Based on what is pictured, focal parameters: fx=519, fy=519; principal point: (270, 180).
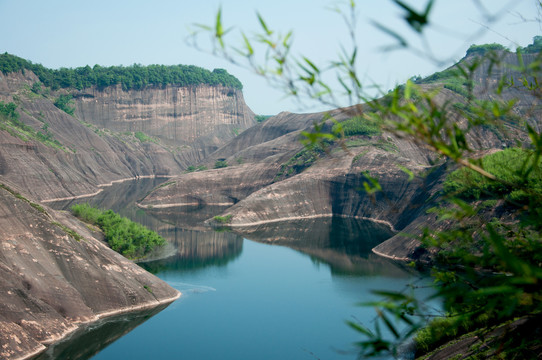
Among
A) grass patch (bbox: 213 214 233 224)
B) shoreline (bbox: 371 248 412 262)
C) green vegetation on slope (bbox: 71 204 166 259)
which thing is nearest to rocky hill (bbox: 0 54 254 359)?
green vegetation on slope (bbox: 71 204 166 259)

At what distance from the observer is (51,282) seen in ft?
65.0

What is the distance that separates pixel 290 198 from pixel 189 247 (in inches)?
626

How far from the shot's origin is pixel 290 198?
5094 centimetres

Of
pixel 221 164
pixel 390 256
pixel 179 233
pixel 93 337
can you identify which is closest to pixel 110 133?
pixel 221 164

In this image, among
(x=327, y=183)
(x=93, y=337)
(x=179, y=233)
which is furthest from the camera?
(x=327, y=183)

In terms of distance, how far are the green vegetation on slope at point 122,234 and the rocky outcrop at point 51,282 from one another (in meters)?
7.01

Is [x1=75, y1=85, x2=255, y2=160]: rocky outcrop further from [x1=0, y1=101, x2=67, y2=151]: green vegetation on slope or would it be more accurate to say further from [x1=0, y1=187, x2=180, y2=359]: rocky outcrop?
[x1=0, y1=187, x2=180, y2=359]: rocky outcrop

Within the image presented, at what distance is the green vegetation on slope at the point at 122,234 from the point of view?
3109cm

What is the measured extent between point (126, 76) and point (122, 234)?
74297 mm

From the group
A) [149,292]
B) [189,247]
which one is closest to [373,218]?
[189,247]

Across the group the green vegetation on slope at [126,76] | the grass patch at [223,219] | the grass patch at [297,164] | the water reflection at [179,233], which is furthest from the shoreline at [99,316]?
the green vegetation on slope at [126,76]

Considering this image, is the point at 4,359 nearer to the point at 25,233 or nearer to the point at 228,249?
the point at 25,233

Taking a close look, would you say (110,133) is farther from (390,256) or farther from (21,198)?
(21,198)

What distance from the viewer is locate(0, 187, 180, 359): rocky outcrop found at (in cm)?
1753
